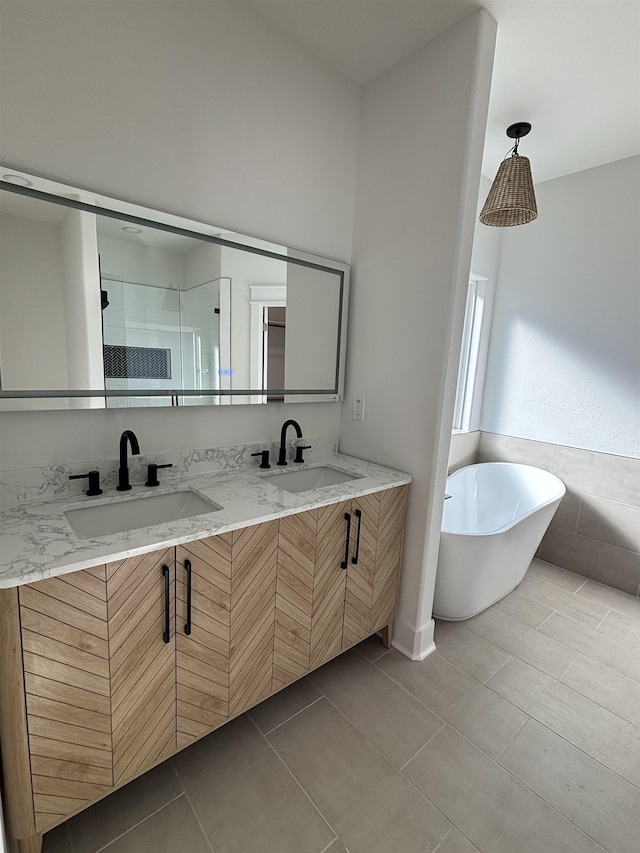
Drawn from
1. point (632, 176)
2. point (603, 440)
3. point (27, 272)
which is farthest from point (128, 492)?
point (632, 176)

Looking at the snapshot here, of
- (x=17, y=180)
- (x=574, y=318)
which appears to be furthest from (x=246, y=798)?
(x=574, y=318)

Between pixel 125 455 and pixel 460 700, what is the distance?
179cm

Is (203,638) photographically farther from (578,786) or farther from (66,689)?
(578,786)

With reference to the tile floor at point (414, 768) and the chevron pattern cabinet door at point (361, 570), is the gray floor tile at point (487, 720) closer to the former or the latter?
the tile floor at point (414, 768)

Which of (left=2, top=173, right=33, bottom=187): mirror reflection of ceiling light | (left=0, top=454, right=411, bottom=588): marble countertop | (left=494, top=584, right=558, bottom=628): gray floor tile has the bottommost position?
(left=494, top=584, right=558, bottom=628): gray floor tile

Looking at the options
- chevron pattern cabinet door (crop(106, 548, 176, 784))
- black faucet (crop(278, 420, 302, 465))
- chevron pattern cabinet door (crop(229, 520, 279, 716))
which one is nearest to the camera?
chevron pattern cabinet door (crop(106, 548, 176, 784))

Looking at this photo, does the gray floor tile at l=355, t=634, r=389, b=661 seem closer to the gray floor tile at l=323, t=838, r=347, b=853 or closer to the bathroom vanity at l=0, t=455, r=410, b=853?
the bathroom vanity at l=0, t=455, r=410, b=853

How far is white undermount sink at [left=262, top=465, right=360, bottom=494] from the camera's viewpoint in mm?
1955

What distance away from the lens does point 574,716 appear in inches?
67.2

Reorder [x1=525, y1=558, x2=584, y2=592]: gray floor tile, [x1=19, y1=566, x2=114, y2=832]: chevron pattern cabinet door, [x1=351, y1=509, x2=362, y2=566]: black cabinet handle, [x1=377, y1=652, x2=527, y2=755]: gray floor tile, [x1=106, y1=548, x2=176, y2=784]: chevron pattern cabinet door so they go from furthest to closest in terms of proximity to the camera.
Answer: [x1=525, y1=558, x2=584, y2=592]: gray floor tile
[x1=351, y1=509, x2=362, y2=566]: black cabinet handle
[x1=377, y1=652, x2=527, y2=755]: gray floor tile
[x1=106, y1=548, x2=176, y2=784]: chevron pattern cabinet door
[x1=19, y1=566, x2=114, y2=832]: chevron pattern cabinet door

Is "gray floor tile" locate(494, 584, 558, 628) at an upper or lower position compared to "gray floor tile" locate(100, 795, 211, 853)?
lower

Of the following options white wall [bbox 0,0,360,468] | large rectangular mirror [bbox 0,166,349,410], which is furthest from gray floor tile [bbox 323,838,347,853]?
large rectangular mirror [bbox 0,166,349,410]

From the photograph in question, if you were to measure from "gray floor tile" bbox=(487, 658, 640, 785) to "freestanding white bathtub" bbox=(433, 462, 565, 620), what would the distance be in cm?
39

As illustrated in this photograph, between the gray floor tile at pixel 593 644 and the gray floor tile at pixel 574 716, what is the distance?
36 cm
